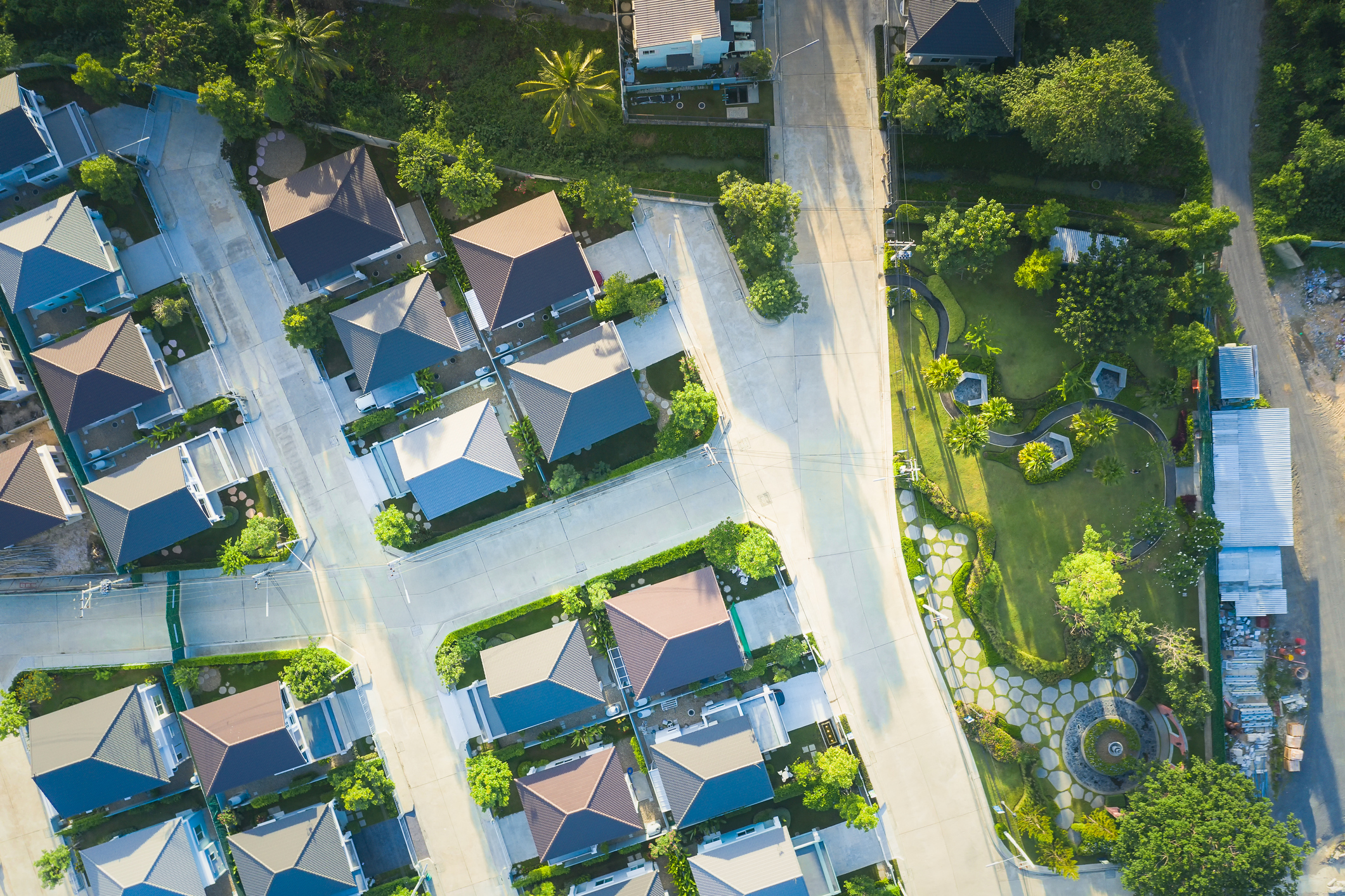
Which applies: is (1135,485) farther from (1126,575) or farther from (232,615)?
(232,615)

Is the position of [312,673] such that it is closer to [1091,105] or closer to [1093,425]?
[1093,425]

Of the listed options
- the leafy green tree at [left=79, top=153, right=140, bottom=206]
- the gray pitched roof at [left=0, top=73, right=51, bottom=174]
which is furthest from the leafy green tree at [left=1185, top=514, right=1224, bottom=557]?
the gray pitched roof at [left=0, top=73, right=51, bottom=174]

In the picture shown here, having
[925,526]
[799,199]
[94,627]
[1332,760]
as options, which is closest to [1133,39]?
[799,199]

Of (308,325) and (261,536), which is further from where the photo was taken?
(308,325)

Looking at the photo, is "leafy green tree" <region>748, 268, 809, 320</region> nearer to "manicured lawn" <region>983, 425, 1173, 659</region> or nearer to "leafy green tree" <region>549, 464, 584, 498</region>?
"leafy green tree" <region>549, 464, 584, 498</region>

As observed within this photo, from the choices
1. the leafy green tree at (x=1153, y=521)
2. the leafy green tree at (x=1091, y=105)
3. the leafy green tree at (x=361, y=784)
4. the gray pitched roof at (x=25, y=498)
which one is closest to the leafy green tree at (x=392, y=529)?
the leafy green tree at (x=361, y=784)

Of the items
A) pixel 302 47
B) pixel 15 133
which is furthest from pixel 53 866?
pixel 302 47

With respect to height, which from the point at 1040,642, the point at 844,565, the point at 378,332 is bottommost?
the point at 1040,642

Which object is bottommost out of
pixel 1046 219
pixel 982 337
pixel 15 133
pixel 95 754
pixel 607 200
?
pixel 95 754
